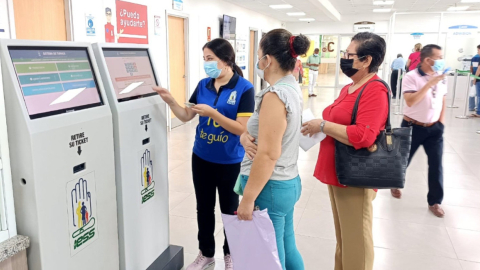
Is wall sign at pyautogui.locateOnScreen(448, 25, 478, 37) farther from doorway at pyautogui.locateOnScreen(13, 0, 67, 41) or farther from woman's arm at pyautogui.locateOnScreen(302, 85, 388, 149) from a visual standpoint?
woman's arm at pyautogui.locateOnScreen(302, 85, 388, 149)

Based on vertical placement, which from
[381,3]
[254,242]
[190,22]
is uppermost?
[381,3]

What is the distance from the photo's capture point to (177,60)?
25.0ft

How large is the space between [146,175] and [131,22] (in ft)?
14.7

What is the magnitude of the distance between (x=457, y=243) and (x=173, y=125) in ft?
17.9


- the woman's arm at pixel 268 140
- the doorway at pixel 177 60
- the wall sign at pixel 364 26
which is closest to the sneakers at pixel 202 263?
the woman's arm at pixel 268 140

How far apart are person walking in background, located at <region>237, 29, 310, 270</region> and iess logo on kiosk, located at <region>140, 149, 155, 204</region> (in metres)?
0.57

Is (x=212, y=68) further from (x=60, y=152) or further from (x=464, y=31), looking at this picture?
(x=464, y=31)

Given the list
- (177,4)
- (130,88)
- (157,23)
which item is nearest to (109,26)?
(157,23)

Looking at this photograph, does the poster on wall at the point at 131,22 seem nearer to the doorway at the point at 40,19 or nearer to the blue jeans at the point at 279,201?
the doorway at the point at 40,19

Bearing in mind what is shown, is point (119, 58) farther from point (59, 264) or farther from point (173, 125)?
point (173, 125)

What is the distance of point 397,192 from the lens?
12.3ft

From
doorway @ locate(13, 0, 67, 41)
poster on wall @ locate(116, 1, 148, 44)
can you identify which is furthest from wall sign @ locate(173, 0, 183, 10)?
doorway @ locate(13, 0, 67, 41)

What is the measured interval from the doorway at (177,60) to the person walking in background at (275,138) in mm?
5751

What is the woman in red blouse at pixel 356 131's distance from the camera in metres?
1.71
